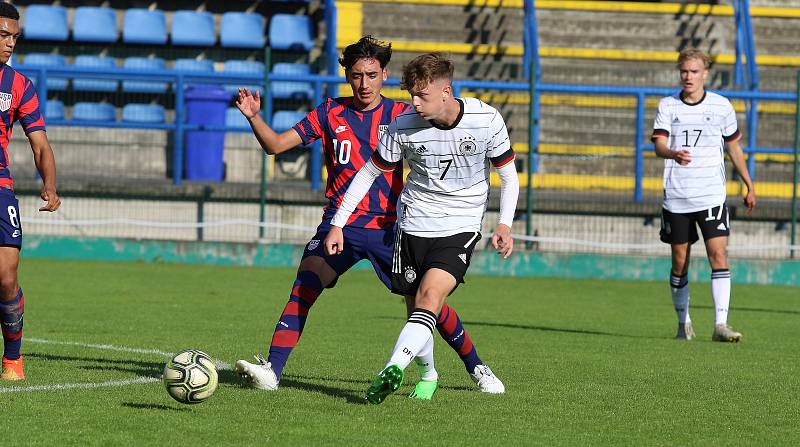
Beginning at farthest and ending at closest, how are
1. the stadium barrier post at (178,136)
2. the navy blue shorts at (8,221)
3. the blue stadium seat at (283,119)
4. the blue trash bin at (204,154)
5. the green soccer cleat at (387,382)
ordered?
the blue stadium seat at (283,119) → the blue trash bin at (204,154) → the stadium barrier post at (178,136) → the navy blue shorts at (8,221) → the green soccer cleat at (387,382)

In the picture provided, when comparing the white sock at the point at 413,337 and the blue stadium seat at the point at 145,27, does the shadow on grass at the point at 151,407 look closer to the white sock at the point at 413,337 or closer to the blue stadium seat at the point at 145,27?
the white sock at the point at 413,337

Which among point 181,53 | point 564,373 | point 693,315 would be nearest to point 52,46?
point 181,53

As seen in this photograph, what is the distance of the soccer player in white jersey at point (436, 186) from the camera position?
258 inches

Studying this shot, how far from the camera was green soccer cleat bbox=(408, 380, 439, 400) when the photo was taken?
22.6 ft

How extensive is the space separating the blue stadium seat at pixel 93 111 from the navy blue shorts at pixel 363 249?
37.7 feet

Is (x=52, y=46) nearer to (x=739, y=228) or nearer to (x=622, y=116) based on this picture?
(x=622, y=116)

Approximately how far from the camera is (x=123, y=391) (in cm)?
690

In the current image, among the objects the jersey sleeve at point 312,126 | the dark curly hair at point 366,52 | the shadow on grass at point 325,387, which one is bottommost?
the shadow on grass at point 325,387

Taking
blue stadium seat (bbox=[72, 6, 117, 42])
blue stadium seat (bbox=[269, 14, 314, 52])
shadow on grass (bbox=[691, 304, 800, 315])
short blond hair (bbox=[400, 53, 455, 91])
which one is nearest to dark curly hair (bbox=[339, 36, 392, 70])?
short blond hair (bbox=[400, 53, 455, 91])

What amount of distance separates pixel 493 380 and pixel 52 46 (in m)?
16.9

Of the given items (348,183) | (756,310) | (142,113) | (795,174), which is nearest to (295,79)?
(142,113)

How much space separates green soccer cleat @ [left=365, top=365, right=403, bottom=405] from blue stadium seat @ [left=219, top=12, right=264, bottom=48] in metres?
16.7

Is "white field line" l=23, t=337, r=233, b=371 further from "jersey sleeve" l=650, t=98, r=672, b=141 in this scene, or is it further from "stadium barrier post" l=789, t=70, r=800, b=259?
"stadium barrier post" l=789, t=70, r=800, b=259

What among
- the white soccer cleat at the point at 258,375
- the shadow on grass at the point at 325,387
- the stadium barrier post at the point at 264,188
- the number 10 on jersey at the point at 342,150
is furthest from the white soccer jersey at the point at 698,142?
the stadium barrier post at the point at 264,188
